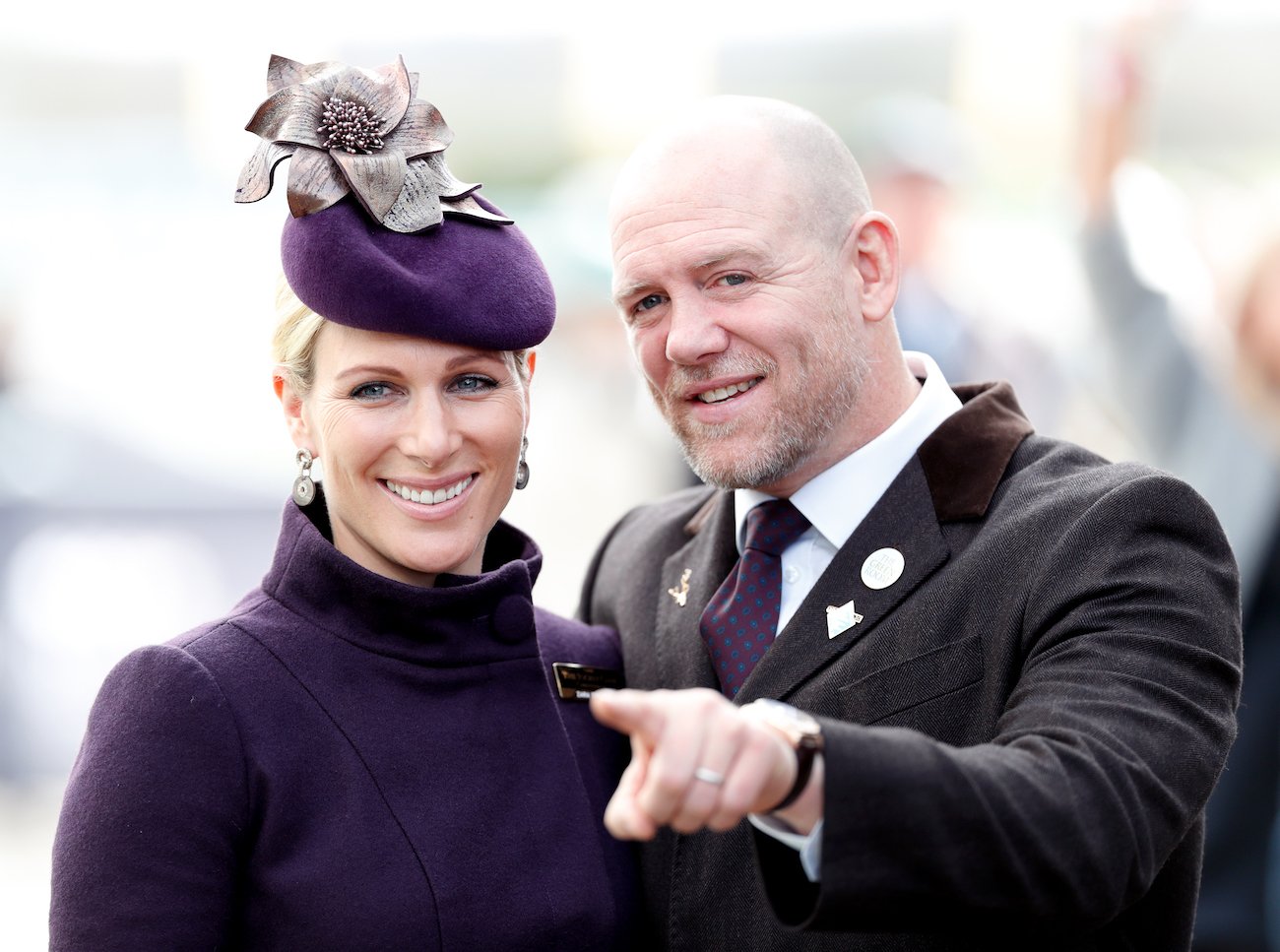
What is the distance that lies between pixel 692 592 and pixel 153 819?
107 centimetres

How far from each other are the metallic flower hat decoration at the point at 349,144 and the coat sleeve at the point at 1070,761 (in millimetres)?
1084

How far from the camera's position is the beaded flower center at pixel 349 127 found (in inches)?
98.0

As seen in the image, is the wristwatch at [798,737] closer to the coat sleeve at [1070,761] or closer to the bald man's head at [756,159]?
the coat sleeve at [1070,761]

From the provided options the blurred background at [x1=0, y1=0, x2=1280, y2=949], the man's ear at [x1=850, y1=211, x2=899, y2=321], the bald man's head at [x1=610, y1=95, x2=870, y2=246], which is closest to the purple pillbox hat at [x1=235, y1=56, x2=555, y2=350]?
the bald man's head at [x1=610, y1=95, x2=870, y2=246]

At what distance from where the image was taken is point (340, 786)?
2.45m

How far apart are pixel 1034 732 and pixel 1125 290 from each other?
3.01 metres

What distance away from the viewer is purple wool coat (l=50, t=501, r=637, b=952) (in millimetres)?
2307

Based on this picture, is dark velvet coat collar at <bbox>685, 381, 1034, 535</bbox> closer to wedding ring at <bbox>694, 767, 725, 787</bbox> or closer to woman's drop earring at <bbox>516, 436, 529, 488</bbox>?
woman's drop earring at <bbox>516, 436, 529, 488</bbox>

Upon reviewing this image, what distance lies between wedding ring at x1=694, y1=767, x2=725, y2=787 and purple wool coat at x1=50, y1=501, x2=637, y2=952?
0.82 metres

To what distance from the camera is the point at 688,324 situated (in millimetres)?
2875

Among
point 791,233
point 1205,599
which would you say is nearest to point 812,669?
point 1205,599

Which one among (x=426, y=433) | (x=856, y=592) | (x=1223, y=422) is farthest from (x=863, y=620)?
(x=1223, y=422)

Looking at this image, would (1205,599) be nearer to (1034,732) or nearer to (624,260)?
(1034,732)

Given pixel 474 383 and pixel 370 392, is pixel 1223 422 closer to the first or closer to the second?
pixel 474 383
